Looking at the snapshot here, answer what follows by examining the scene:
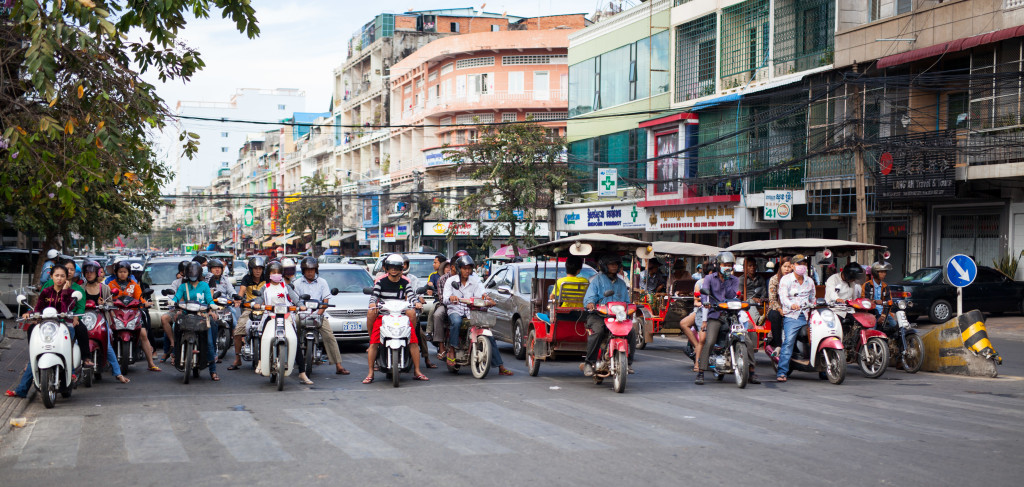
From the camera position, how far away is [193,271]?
507 inches

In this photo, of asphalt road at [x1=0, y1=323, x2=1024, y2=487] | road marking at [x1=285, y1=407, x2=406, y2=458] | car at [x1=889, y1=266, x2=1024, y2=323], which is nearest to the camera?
asphalt road at [x1=0, y1=323, x2=1024, y2=487]

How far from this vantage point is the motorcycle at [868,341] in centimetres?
1340

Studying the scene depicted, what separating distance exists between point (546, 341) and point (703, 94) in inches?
877

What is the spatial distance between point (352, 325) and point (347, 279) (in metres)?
1.69

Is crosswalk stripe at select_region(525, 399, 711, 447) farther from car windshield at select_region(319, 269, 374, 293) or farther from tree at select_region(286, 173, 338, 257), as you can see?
tree at select_region(286, 173, 338, 257)

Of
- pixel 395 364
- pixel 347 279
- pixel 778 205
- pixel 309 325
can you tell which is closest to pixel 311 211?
pixel 778 205

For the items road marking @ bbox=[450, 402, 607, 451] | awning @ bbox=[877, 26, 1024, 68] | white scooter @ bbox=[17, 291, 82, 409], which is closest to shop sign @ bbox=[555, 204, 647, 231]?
awning @ bbox=[877, 26, 1024, 68]

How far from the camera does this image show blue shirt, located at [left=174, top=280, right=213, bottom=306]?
42.4 feet

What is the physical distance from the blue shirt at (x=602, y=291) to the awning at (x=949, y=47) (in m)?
15.7

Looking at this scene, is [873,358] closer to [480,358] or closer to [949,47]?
[480,358]

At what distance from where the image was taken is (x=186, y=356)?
12500mm

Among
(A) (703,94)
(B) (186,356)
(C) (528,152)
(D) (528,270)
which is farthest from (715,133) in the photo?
(B) (186,356)

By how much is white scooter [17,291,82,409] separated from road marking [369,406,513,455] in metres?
3.40

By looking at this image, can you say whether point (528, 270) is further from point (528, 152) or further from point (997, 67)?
point (528, 152)
